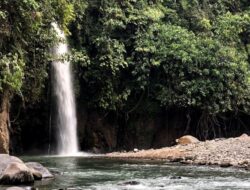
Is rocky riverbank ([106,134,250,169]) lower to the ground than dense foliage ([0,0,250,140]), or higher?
lower

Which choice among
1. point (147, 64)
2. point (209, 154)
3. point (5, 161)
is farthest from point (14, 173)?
point (147, 64)

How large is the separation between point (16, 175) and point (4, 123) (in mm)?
6170

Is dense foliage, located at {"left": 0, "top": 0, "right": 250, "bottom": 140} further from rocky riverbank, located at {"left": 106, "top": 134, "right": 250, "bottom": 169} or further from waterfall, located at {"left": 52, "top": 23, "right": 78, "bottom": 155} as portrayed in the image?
rocky riverbank, located at {"left": 106, "top": 134, "right": 250, "bottom": 169}

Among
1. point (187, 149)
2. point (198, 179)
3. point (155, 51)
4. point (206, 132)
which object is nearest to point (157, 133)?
point (206, 132)

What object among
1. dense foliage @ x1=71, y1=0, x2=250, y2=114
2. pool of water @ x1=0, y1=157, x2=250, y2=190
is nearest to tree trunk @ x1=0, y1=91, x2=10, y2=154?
pool of water @ x1=0, y1=157, x2=250, y2=190

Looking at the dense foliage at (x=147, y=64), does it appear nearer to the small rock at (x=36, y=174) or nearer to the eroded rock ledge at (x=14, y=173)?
the small rock at (x=36, y=174)

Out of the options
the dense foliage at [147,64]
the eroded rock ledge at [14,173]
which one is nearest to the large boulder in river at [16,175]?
the eroded rock ledge at [14,173]

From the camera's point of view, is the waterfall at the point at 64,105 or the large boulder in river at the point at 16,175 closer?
the large boulder in river at the point at 16,175

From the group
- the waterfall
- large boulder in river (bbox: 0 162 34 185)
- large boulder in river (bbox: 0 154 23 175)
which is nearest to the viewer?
large boulder in river (bbox: 0 162 34 185)

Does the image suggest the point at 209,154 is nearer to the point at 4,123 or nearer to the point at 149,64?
the point at 4,123

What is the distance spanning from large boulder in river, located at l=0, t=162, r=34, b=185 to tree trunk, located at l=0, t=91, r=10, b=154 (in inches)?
200

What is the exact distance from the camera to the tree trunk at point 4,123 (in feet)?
55.9

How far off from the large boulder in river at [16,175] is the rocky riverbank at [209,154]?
289 inches

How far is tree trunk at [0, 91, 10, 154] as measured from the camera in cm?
1705
